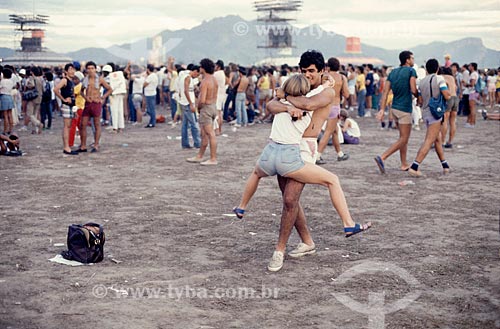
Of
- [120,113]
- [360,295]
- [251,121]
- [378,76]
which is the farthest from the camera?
[378,76]

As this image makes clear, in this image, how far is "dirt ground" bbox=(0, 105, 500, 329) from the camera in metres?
5.43

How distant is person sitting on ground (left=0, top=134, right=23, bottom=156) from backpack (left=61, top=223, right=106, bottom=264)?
8.66 meters

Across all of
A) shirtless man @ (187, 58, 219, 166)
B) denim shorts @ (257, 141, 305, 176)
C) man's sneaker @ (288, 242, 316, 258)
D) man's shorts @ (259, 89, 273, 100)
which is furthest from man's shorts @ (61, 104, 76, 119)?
man's shorts @ (259, 89, 273, 100)

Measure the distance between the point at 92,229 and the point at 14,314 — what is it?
5.53ft

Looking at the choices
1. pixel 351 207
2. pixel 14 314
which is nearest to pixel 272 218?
pixel 351 207

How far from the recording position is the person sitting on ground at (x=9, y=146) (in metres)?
14.7

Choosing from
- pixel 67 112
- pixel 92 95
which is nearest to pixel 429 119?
pixel 92 95

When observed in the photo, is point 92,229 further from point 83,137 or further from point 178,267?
point 83,137

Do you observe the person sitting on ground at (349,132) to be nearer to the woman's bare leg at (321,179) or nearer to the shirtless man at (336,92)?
the shirtless man at (336,92)

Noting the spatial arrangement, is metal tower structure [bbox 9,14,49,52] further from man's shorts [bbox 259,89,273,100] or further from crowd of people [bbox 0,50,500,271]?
man's shorts [bbox 259,89,273,100]

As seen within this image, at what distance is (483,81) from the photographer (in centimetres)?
3147

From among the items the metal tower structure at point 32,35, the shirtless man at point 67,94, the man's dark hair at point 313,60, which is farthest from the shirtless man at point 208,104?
the metal tower structure at point 32,35

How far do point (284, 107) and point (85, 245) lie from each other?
7.83ft

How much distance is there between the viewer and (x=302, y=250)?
7.07 metres
